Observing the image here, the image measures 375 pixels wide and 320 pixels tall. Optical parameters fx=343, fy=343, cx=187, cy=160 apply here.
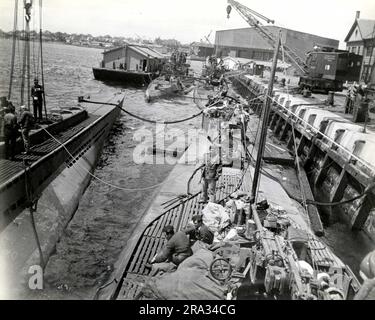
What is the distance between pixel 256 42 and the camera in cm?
10444

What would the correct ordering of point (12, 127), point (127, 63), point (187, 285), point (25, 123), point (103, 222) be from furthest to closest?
point (127, 63)
point (103, 222)
point (25, 123)
point (12, 127)
point (187, 285)

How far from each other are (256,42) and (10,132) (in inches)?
4002

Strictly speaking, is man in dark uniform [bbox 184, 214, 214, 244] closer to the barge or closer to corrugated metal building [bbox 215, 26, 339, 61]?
the barge

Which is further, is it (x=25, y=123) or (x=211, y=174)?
(x=25, y=123)

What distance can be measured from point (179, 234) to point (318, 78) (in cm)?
3417

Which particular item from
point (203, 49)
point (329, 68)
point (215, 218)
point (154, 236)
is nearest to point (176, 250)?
point (154, 236)

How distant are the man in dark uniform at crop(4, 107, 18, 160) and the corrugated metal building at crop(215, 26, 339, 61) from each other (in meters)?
89.0

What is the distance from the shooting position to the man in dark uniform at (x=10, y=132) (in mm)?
12742

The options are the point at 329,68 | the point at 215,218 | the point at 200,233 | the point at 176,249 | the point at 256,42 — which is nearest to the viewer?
the point at 176,249

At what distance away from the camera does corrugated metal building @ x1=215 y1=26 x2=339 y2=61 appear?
310 ft

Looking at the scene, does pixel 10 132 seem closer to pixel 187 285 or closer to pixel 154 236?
pixel 154 236

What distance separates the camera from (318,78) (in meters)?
38.1
